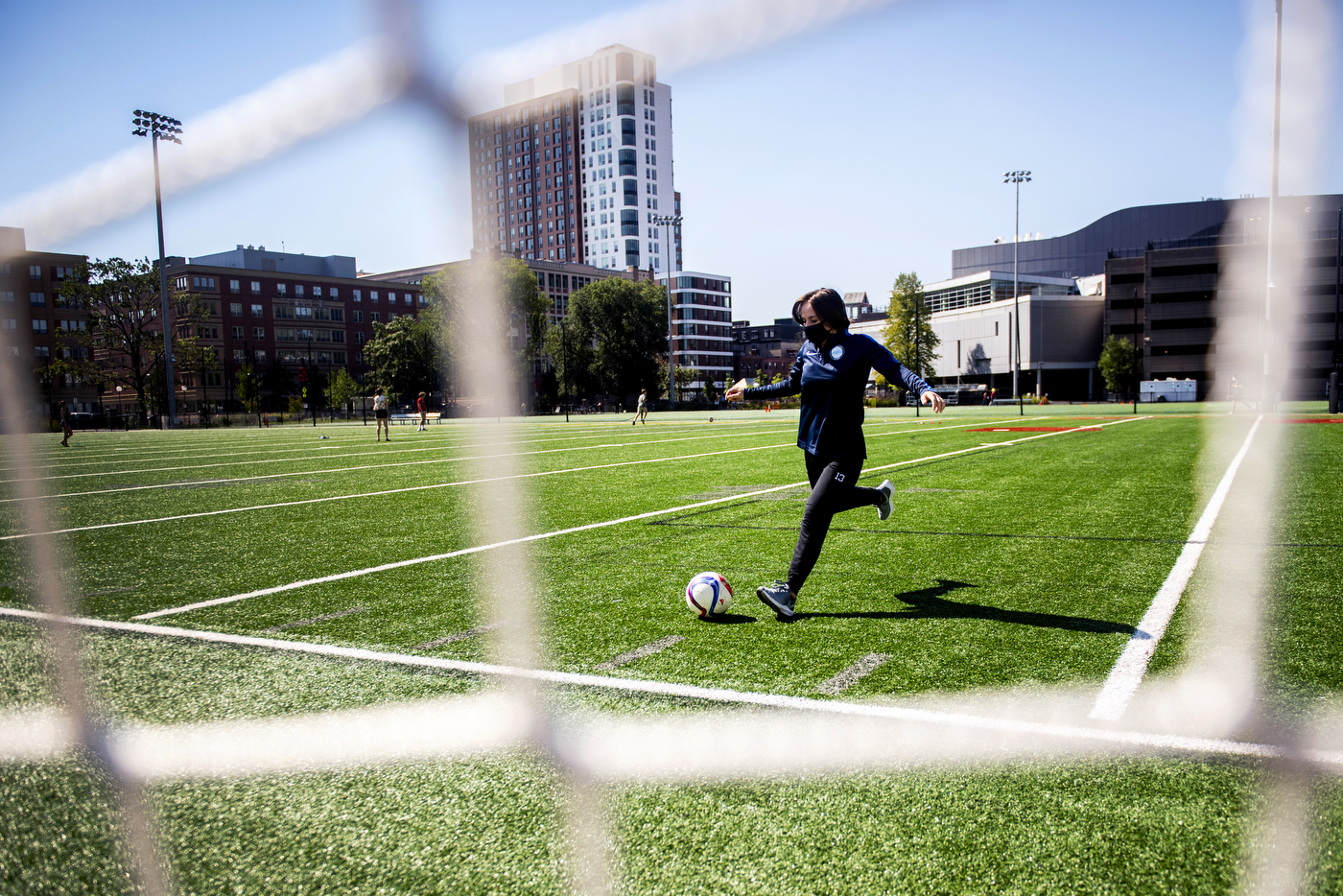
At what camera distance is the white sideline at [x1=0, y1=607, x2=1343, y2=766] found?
3.20 metres

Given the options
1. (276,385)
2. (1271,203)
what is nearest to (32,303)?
(1271,203)

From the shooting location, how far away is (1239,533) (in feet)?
25.7

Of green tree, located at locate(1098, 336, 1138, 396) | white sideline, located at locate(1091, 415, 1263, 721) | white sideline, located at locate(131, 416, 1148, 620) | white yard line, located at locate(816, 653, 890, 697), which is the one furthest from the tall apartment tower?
green tree, located at locate(1098, 336, 1138, 396)

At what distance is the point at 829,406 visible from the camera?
5.27 metres

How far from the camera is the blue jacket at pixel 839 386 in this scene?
5.12 metres

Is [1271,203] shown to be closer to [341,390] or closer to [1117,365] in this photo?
[1117,365]

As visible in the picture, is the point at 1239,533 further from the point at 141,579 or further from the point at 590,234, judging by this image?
the point at 141,579

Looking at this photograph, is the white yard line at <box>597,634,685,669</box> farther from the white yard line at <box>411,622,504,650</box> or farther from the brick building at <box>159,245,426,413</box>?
the brick building at <box>159,245,426,413</box>

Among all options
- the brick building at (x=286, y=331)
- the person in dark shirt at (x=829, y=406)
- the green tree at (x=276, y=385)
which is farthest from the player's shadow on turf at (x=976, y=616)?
the green tree at (x=276, y=385)

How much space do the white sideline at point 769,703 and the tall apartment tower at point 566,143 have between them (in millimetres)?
1434

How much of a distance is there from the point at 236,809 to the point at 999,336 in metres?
117

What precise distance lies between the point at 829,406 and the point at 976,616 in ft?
5.12

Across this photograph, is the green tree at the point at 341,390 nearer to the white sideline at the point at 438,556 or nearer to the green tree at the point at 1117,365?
the green tree at the point at 1117,365

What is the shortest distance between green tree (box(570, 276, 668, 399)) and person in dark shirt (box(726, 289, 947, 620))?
9617 cm
